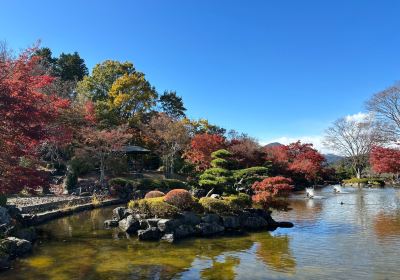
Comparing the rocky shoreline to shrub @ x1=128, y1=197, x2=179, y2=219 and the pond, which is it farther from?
the pond

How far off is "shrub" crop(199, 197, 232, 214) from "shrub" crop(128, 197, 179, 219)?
1.48 meters

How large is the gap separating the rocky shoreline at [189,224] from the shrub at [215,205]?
39cm

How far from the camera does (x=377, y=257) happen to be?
10555mm

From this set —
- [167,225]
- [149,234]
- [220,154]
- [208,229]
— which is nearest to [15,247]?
[149,234]

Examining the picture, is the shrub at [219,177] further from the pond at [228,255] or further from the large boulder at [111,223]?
the large boulder at [111,223]

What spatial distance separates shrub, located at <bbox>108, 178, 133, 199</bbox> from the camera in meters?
26.9

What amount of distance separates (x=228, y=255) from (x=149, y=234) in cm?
358

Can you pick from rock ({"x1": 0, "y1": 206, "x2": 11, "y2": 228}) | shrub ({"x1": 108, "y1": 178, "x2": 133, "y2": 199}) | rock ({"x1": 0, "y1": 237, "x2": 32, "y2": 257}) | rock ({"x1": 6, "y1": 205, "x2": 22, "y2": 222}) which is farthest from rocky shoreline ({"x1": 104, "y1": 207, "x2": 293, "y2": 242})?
shrub ({"x1": 108, "y1": 178, "x2": 133, "y2": 199})

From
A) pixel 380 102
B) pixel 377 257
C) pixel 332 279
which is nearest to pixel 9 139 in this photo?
pixel 332 279

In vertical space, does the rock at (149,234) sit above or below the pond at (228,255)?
above

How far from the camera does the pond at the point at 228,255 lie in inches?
362

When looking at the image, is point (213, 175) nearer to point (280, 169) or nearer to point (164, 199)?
point (164, 199)

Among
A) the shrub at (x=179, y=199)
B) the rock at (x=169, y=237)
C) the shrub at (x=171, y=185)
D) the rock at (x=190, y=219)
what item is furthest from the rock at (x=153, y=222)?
the shrub at (x=171, y=185)

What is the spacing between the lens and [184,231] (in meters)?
14.0
